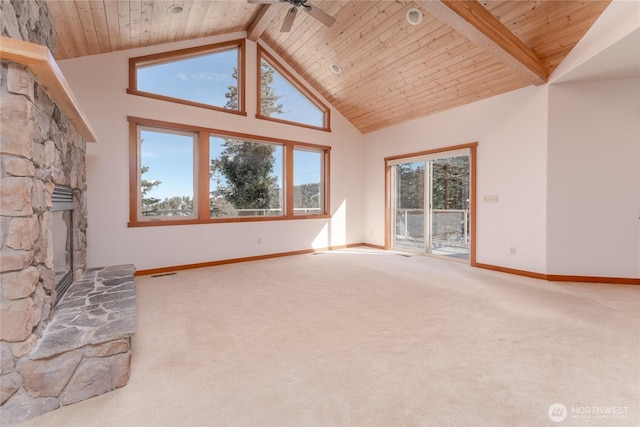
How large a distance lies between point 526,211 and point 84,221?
5.75 m

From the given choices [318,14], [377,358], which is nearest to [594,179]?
[377,358]

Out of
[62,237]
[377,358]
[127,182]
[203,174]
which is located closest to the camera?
[377,358]

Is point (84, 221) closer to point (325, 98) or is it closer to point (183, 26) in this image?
point (183, 26)

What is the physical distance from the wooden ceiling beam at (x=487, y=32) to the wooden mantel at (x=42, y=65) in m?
3.03

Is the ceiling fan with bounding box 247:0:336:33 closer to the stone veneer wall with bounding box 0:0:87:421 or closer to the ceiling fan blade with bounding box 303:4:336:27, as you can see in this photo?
the ceiling fan blade with bounding box 303:4:336:27

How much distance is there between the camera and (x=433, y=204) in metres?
5.52

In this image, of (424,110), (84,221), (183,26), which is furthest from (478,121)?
(84,221)

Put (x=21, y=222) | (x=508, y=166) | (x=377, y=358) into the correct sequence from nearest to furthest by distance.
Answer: (x=21, y=222) < (x=377, y=358) < (x=508, y=166)

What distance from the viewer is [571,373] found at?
1.78 metres

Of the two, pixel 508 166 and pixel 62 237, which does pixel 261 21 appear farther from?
pixel 508 166

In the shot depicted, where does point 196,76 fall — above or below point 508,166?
above

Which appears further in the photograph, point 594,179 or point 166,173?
point 166,173

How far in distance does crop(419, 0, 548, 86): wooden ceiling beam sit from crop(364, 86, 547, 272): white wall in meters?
0.50

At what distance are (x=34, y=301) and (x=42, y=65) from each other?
1.30m
